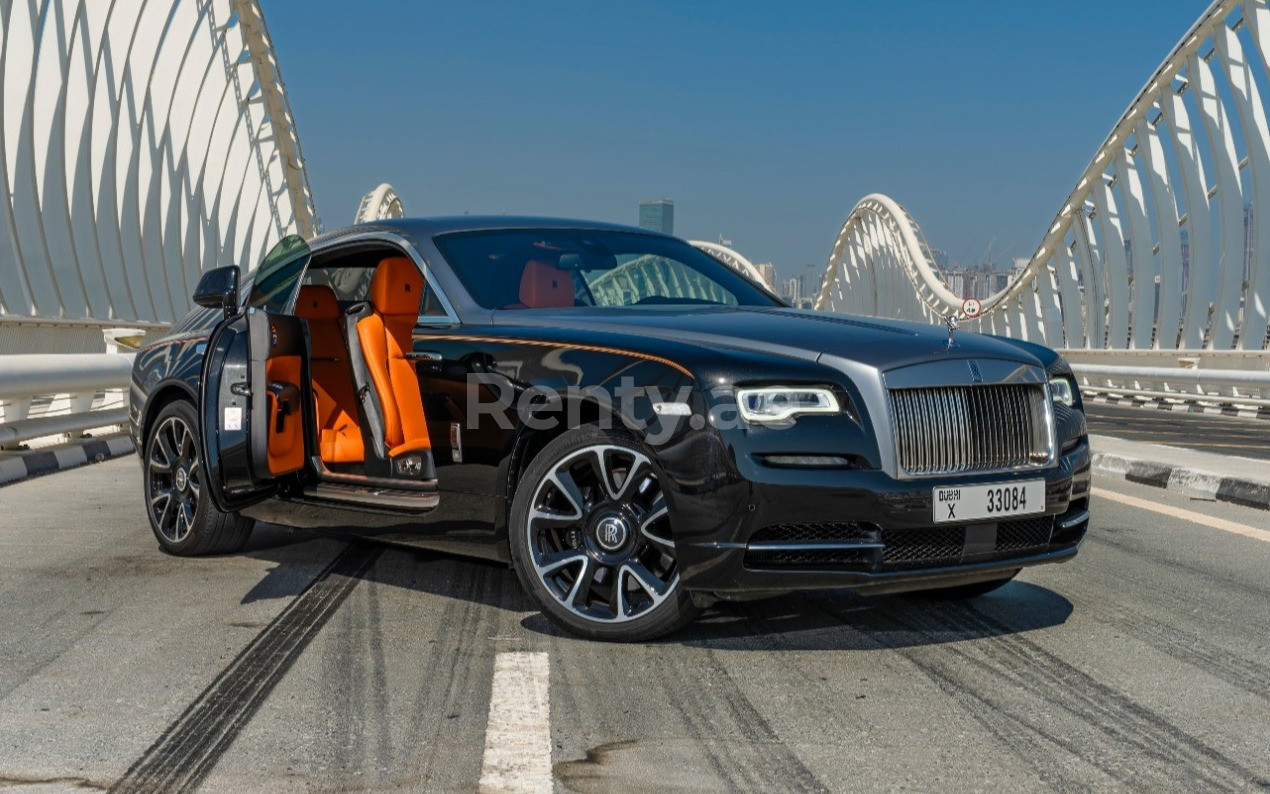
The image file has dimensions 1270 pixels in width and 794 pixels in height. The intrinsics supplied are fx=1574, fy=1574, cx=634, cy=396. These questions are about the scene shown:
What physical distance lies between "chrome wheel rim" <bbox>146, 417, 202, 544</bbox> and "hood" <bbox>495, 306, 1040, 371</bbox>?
86.0 inches

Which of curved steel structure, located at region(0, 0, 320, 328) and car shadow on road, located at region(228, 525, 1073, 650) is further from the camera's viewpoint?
curved steel structure, located at region(0, 0, 320, 328)

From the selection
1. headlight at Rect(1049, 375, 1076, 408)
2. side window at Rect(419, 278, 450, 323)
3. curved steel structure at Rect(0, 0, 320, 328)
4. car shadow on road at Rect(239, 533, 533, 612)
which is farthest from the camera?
curved steel structure at Rect(0, 0, 320, 328)

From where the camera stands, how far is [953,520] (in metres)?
4.96

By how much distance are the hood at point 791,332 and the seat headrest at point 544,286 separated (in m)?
0.14

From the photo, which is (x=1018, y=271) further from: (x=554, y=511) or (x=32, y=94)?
(x=554, y=511)

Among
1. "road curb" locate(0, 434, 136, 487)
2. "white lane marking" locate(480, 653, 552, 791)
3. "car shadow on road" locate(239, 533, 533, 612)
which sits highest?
"white lane marking" locate(480, 653, 552, 791)

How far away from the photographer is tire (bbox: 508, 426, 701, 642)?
5.05 meters

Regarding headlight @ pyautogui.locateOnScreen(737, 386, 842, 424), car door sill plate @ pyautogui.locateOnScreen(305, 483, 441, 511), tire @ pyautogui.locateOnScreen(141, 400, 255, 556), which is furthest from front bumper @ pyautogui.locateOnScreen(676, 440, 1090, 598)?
tire @ pyautogui.locateOnScreen(141, 400, 255, 556)

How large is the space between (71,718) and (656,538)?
5.98ft

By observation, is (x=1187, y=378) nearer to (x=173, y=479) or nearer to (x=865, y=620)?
(x=173, y=479)

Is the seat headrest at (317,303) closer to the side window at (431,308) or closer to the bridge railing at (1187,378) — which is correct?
the side window at (431,308)

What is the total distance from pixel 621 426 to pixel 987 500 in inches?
47.2

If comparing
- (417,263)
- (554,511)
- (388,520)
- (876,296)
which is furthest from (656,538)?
(876,296)

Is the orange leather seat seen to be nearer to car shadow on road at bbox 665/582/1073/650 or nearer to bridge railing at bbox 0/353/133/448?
car shadow on road at bbox 665/582/1073/650
